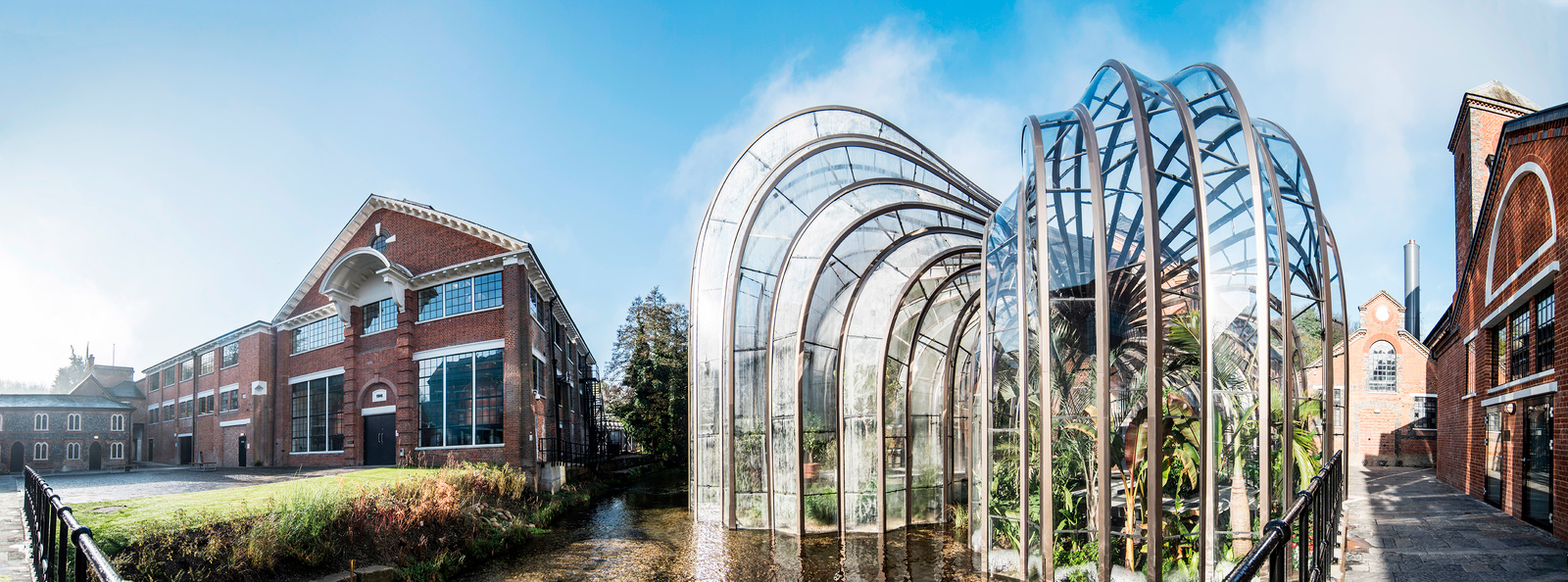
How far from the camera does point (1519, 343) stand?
12.5m

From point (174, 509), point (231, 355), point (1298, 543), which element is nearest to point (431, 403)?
point (174, 509)

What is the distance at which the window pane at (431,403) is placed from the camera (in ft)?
73.3

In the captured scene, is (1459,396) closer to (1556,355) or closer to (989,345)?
(1556,355)

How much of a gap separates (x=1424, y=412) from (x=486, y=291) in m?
34.2

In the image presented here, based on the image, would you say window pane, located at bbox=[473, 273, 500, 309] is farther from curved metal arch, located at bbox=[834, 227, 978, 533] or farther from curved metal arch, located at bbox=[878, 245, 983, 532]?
curved metal arch, located at bbox=[878, 245, 983, 532]

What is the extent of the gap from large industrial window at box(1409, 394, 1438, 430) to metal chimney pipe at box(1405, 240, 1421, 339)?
32.2ft

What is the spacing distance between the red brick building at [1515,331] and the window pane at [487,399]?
20669 mm

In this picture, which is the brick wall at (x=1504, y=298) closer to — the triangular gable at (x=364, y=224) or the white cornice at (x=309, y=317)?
the triangular gable at (x=364, y=224)

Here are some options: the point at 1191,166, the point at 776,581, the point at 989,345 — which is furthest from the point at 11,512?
the point at 1191,166

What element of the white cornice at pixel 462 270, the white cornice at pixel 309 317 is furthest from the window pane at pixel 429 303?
the white cornice at pixel 309 317

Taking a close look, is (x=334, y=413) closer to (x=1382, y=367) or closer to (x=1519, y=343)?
(x=1519, y=343)

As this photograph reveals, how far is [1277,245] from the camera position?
8375 millimetres

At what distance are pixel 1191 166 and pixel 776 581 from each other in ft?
23.3

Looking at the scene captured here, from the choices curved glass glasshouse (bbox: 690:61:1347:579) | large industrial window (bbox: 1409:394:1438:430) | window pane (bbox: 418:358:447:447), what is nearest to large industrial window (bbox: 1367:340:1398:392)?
large industrial window (bbox: 1409:394:1438:430)
